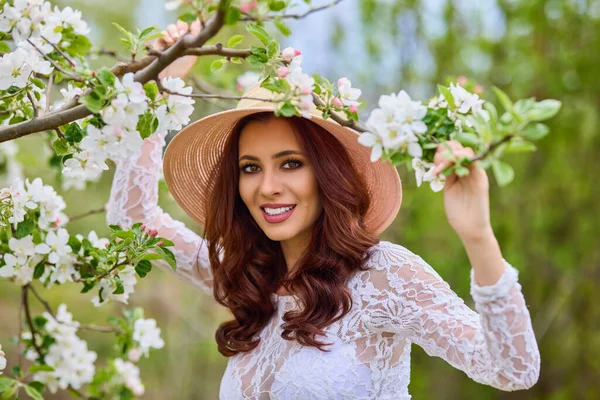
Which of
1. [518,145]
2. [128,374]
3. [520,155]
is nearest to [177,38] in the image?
[518,145]

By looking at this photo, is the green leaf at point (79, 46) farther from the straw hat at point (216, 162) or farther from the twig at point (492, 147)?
the twig at point (492, 147)

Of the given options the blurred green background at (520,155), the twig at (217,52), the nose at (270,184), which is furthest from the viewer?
the blurred green background at (520,155)

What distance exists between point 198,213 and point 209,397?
17.5 feet

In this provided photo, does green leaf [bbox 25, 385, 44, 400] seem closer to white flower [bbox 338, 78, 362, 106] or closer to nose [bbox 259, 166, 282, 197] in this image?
nose [bbox 259, 166, 282, 197]

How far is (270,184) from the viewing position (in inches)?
77.0

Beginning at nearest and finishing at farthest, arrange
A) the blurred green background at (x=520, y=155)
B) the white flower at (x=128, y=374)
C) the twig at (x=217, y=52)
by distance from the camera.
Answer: the twig at (x=217, y=52) < the white flower at (x=128, y=374) < the blurred green background at (x=520, y=155)

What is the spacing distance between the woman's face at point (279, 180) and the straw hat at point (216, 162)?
0.08 meters

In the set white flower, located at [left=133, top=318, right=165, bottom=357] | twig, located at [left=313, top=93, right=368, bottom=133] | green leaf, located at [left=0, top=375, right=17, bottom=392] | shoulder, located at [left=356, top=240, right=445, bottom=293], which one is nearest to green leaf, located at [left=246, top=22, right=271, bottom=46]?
twig, located at [left=313, top=93, right=368, bottom=133]

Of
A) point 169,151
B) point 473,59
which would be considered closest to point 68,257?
point 169,151

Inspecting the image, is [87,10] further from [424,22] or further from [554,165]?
[554,165]

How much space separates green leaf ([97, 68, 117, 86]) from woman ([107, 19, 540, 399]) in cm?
53

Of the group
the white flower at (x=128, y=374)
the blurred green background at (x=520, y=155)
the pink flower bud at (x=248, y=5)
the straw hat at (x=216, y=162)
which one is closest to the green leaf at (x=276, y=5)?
the pink flower bud at (x=248, y=5)

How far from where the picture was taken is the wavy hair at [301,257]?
Result: 6.49 feet

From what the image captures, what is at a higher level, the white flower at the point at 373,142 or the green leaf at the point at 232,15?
the green leaf at the point at 232,15
